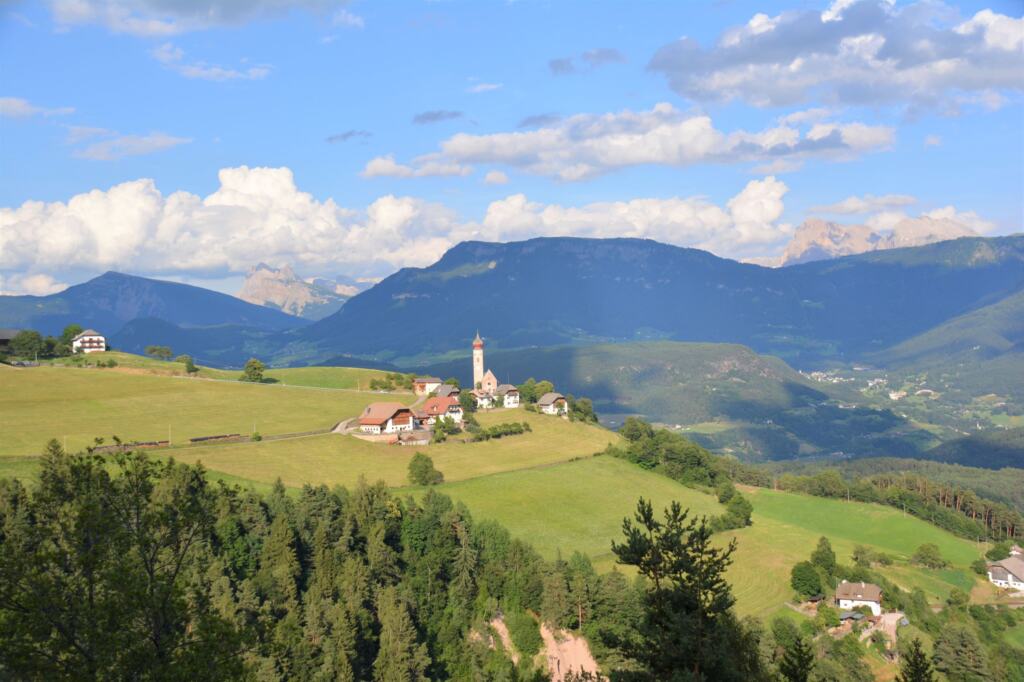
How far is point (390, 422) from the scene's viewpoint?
121625 millimetres

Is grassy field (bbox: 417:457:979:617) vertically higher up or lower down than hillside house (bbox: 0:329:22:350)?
lower down

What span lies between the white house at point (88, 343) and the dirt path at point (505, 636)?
115 metres

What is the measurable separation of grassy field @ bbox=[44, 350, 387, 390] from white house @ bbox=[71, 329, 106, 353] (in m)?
2.69

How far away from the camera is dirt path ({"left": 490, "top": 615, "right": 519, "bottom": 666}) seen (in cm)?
7356

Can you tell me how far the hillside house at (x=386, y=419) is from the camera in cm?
11988

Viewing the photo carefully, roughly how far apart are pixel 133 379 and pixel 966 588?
128 m

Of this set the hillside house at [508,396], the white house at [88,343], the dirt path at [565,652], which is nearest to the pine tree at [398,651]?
the dirt path at [565,652]

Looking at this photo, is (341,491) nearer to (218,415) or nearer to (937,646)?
(218,415)

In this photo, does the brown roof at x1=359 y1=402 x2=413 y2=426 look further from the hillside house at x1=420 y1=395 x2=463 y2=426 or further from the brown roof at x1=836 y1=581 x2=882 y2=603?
the brown roof at x1=836 y1=581 x2=882 y2=603

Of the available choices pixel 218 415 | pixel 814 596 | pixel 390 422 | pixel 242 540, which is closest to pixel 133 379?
pixel 218 415

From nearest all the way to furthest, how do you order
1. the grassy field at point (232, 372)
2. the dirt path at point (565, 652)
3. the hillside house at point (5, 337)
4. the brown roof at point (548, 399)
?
the dirt path at point (565, 652), the grassy field at point (232, 372), the hillside house at point (5, 337), the brown roof at point (548, 399)

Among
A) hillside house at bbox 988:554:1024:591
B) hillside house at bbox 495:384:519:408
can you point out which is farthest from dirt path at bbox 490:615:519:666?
hillside house at bbox 495:384:519:408

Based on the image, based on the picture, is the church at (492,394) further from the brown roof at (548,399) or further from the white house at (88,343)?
the white house at (88,343)

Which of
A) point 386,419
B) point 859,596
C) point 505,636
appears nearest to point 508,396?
point 386,419
